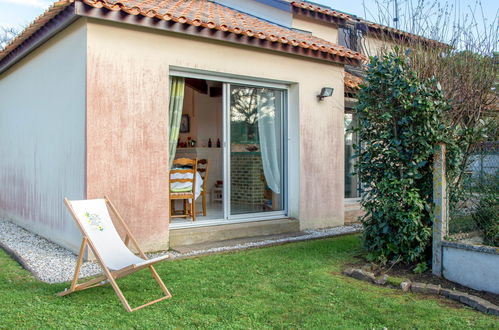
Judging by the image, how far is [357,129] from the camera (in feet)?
20.2

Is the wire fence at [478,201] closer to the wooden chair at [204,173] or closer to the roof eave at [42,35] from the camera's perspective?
the wooden chair at [204,173]

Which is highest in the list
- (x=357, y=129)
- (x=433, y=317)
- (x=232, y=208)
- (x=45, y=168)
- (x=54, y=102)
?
(x=54, y=102)

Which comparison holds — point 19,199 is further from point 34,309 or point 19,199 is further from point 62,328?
point 62,328

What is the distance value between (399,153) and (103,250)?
386cm

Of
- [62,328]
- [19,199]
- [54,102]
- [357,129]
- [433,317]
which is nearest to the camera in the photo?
[62,328]

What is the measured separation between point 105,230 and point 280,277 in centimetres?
217

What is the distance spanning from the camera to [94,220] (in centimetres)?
509

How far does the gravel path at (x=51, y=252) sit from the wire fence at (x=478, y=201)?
106 inches

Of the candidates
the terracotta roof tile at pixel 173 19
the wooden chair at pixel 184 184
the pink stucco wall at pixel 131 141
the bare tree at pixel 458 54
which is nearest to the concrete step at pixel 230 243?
the pink stucco wall at pixel 131 141

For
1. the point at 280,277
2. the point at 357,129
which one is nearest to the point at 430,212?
the point at 357,129

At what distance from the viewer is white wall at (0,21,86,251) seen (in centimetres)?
661

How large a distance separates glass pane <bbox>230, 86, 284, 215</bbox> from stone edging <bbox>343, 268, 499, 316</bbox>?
3.02 meters

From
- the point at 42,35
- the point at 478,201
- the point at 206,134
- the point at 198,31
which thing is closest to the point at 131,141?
the point at 198,31

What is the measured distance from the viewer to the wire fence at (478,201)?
5586 millimetres
